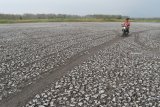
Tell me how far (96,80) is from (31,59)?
6.67m

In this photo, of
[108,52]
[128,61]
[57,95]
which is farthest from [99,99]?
[108,52]

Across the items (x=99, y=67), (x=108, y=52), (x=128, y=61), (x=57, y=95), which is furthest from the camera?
(x=108, y=52)

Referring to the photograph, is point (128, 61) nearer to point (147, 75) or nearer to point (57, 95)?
point (147, 75)

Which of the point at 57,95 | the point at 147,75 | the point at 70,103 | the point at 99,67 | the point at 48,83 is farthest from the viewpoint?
the point at 99,67

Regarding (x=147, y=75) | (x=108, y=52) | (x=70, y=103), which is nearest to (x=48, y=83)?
(x=70, y=103)

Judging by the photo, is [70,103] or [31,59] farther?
[31,59]

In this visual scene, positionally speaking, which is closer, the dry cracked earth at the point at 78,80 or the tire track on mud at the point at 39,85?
the tire track on mud at the point at 39,85

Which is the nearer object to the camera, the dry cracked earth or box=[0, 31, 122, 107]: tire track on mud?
box=[0, 31, 122, 107]: tire track on mud

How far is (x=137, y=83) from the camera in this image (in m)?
12.3

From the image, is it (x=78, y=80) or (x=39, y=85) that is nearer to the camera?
(x=39, y=85)

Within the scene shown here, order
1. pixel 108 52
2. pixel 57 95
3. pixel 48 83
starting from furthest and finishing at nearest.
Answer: pixel 108 52 → pixel 48 83 → pixel 57 95

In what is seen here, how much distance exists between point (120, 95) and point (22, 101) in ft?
13.7

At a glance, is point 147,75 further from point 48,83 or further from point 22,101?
point 22,101

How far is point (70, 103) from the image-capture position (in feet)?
31.7
